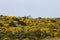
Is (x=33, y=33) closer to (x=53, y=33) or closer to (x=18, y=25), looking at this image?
(x=53, y=33)

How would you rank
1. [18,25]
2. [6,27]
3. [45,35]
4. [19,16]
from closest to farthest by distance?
[45,35]
[6,27]
[18,25]
[19,16]

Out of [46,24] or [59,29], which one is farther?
[46,24]

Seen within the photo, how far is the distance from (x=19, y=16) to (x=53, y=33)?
3.83m

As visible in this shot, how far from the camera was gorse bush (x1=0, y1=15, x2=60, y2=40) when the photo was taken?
986 cm

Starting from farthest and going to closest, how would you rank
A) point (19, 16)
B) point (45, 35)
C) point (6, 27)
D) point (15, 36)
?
point (19, 16) < point (6, 27) < point (45, 35) < point (15, 36)

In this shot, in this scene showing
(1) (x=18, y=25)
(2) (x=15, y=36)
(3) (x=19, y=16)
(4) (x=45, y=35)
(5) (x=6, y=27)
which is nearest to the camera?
(2) (x=15, y=36)

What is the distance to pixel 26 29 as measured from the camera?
10766 millimetres

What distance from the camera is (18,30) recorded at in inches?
414

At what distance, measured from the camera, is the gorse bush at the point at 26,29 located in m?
9.86

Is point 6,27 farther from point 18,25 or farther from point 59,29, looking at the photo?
point 59,29

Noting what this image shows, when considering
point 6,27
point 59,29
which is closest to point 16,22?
point 6,27

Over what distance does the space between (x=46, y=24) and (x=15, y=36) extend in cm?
300

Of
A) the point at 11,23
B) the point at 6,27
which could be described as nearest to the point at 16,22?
the point at 11,23

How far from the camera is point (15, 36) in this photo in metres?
9.80
